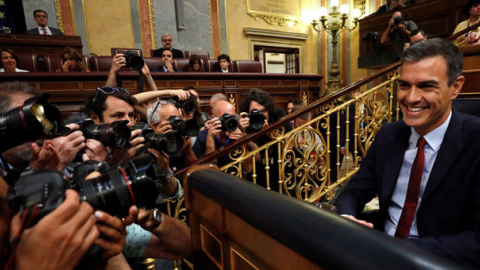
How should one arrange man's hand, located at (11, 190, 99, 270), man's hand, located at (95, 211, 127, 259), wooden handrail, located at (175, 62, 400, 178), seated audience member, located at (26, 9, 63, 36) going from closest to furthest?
man's hand, located at (11, 190, 99, 270) → man's hand, located at (95, 211, 127, 259) → wooden handrail, located at (175, 62, 400, 178) → seated audience member, located at (26, 9, 63, 36)

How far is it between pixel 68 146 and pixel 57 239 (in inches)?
30.5

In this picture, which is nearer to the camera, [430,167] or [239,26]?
[430,167]

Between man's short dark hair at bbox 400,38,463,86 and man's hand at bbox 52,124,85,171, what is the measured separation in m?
1.58

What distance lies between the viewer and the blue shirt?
1.25m

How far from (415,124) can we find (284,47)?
8973mm

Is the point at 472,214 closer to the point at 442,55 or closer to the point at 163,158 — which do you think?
the point at 442,55

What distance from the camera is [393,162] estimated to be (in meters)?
1.36

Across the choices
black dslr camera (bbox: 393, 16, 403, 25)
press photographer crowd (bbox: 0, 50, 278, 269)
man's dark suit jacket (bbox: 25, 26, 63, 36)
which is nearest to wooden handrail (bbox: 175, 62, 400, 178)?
press photographer crowd (bbox: 0, 50, 278, 269)

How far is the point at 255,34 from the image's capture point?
8.91 metres

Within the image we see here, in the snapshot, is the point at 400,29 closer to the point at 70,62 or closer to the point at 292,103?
the point at 292,103

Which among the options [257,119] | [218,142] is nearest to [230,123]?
[257,119]

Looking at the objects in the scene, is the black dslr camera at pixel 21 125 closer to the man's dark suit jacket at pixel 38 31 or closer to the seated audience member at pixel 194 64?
the seated audience member at pixel 194 64

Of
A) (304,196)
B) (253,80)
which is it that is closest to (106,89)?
(304,196)

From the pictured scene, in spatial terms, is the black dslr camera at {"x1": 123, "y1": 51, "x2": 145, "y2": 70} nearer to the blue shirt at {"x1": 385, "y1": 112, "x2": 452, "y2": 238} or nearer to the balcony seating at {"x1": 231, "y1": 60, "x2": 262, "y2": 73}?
the blue shirt at {"x1": 385, "y1": 112, "x2": 452, "y2": 238}
